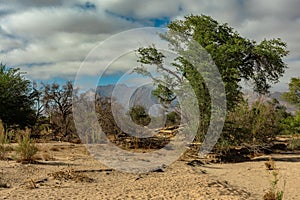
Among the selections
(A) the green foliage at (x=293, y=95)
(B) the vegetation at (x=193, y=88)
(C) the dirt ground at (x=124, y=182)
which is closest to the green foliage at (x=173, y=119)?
(B) the vegetation at (x=193, y=88)

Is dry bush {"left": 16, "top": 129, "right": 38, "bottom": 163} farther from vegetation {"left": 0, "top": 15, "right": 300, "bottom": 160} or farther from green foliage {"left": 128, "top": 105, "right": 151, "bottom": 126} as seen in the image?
green foliage {"left": 128, "top": 105, "right": 151, "bottom": 126}

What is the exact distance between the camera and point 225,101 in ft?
48.6

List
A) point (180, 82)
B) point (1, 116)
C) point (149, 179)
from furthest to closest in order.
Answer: point (1, 116)
point (180, 82)
point (149, 179)

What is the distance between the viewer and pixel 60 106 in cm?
1995

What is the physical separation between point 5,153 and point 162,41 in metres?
8.40

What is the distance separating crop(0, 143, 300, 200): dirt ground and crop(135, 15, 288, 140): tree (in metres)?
3.56

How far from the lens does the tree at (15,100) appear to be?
1977 centimetres

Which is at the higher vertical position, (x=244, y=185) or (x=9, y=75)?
(x=9, y=75)

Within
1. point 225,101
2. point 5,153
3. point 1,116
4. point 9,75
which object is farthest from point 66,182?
point 9,75

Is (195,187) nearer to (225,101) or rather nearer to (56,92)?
(225,101)

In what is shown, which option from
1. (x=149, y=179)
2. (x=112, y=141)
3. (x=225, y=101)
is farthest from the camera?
(x=112, y=141)

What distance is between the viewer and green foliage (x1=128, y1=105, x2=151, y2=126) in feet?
55.8

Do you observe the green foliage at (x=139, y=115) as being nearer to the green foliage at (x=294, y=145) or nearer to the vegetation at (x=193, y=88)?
the vegetation at (x=193, y=88)

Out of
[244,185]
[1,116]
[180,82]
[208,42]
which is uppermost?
[208,42]
